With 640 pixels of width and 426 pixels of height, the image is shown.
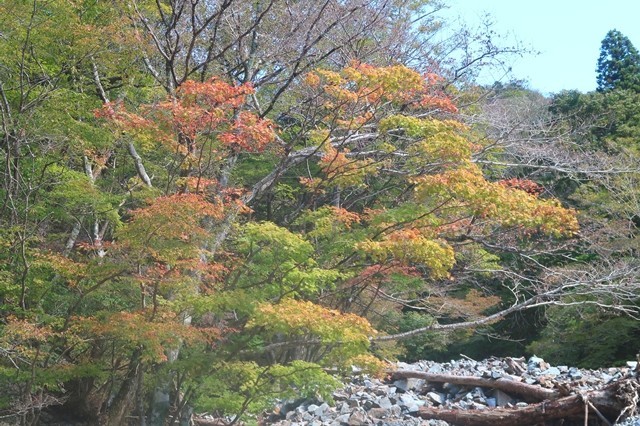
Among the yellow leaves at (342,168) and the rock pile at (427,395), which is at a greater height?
the yellow leaves at (342,168)

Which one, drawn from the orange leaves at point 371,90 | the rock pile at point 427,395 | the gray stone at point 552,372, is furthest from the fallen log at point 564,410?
the orange leaves at point 371,90

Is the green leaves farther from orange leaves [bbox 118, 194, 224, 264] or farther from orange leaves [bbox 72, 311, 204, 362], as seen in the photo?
orange leaves [bbox 72, 311, 204, 362]

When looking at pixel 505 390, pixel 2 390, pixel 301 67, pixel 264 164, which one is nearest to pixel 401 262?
pixel 505 390

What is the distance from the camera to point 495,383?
478 inches

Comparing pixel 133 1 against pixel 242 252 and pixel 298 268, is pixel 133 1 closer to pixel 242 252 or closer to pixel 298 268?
pixel 242 252

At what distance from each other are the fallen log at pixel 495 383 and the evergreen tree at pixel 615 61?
17541 millimetres

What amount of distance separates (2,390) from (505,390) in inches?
320

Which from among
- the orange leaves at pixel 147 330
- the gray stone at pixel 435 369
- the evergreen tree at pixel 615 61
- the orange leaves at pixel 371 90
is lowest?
the gray stone at pixel 435 369

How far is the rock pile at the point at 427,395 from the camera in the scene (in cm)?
1151

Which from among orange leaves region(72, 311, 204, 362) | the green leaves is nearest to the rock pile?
the green leaves

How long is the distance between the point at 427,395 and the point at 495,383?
58.4 inches

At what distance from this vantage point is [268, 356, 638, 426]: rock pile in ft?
37.8

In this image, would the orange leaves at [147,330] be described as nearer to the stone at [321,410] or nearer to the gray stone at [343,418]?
the gray stone at [343,418]

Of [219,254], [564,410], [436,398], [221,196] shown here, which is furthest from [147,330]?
[436,398]
